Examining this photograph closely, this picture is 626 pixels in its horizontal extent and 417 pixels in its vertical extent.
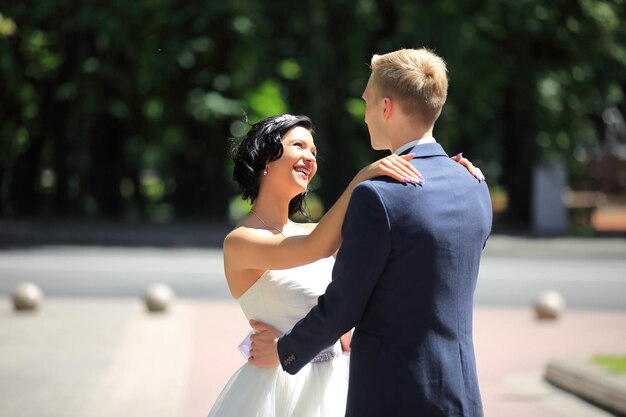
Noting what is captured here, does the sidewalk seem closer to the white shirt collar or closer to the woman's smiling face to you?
the woman's smiling face

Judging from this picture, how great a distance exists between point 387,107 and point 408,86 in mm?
99

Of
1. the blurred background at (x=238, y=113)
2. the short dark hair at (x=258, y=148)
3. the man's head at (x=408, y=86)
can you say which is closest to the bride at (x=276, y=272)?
the short dark hair at (x=258, y=148)

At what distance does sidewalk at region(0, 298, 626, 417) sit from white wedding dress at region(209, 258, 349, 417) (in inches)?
144

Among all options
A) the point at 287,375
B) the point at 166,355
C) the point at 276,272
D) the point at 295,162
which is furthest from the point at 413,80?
the point at 166,355

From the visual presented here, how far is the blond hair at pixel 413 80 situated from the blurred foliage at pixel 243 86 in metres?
21.0

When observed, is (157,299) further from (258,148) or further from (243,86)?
(243,86)

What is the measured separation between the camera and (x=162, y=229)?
2489cm

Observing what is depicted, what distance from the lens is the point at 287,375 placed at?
156 inches

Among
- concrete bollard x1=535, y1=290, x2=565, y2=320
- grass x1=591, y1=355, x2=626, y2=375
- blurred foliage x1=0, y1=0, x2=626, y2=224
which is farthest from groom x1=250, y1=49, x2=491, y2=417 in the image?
blurred foliage x1=0, y1=0, x2=626, y2=224

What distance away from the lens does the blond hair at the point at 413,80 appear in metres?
3.15

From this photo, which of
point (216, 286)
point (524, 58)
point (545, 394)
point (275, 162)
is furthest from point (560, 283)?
point (275, 162)

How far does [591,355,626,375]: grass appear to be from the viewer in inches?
337

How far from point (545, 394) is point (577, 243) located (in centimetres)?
1384

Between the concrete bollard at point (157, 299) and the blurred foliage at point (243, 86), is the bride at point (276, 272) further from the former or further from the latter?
the blurred foliage at point (243, 86)
